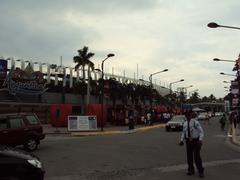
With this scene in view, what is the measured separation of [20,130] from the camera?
2395 centimetres

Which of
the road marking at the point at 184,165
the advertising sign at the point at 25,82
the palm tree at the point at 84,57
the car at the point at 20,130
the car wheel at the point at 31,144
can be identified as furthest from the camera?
the palm tree at the point at 84,57

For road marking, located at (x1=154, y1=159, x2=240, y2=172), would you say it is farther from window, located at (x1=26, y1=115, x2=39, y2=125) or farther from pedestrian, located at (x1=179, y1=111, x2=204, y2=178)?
window, located at (x1=26, y1=115, x2=39, y2=125)

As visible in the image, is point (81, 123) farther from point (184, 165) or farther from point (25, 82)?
point (25, 82)

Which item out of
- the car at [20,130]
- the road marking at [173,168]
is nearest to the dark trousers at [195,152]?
the road marking at [173,168]

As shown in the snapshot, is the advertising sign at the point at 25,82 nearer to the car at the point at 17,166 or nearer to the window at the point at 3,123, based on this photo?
the window at the point at 3,123

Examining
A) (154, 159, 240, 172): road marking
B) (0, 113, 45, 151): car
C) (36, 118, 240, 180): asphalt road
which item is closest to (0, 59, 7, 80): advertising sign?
(0, 113, 45, 151): car

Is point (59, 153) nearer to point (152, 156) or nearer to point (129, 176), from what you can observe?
point (152, 156)

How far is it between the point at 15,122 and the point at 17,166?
15123 mm

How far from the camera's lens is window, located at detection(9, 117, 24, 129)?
2375 centimetres

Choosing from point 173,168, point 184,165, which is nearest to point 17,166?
point 173,168

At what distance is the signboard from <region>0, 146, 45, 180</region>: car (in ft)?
119

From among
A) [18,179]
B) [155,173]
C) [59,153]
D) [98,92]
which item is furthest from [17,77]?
[18,179]

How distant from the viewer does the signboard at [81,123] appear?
4603cm

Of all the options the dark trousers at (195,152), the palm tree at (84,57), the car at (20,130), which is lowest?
the dark trousers at (195,152)
